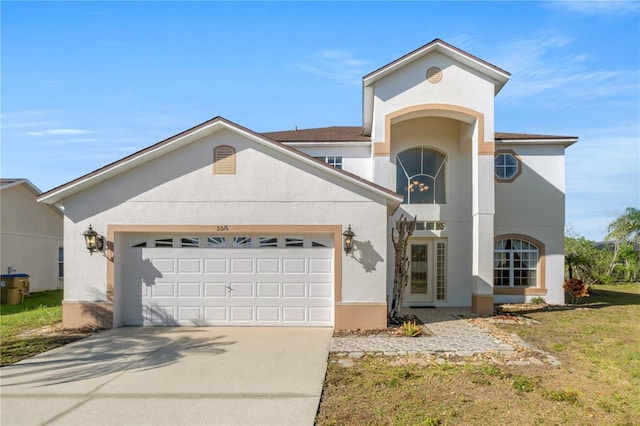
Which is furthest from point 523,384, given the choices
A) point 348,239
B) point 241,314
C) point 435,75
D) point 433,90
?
point 435,75

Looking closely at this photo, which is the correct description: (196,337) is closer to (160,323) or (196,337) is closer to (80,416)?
(160,323)

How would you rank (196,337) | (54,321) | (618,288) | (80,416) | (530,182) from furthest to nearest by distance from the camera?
(618,288) → (530,182) → (54,321) → (196,337) → (80,416)

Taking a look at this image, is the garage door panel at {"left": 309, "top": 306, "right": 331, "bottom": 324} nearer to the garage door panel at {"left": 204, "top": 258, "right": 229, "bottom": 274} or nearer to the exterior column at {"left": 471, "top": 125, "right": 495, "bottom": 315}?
the garage door panel at {"left": 204, "top": 258, "right": 229, "bottom": 274}

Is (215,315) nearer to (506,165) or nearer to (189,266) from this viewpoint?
(189,266)

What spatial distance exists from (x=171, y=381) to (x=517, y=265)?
548 inches

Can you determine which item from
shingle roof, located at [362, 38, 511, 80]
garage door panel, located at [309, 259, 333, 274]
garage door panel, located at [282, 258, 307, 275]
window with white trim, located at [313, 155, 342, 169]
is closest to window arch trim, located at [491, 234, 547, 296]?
shingle roof, located at [362, 38, 511, 80]

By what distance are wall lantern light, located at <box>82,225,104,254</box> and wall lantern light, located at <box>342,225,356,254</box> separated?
628 cm

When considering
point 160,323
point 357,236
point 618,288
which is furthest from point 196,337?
point 618,288

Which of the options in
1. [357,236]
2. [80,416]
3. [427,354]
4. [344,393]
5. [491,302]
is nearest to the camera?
[80,416]

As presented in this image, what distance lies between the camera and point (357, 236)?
11.6 metres

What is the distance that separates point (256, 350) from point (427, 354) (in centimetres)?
350

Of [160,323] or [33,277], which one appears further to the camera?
[33,277]

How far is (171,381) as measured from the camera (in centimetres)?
739

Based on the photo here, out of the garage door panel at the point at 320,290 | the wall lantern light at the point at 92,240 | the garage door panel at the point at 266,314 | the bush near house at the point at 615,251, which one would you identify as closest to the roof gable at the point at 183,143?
the wall lantern light at the point at 92,240
